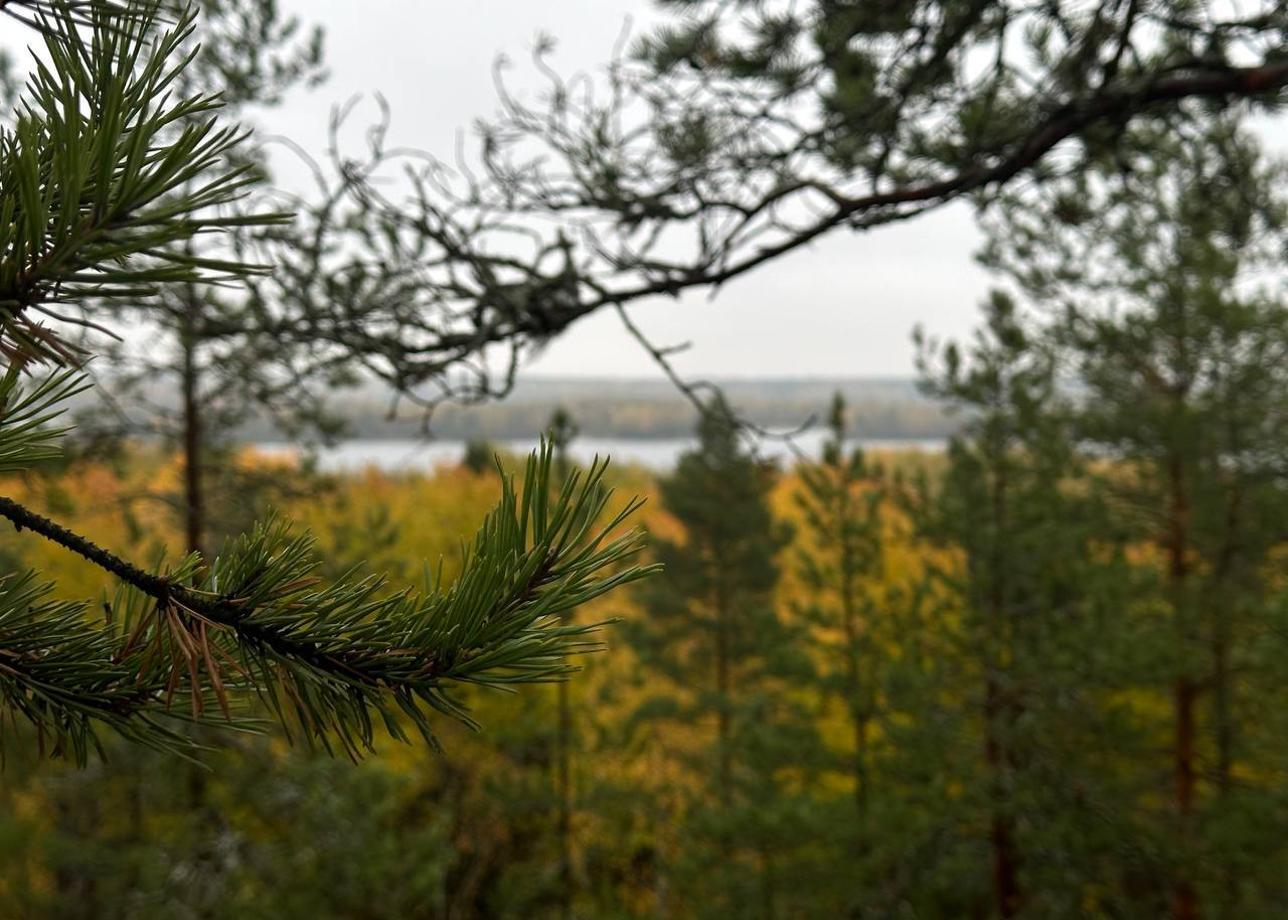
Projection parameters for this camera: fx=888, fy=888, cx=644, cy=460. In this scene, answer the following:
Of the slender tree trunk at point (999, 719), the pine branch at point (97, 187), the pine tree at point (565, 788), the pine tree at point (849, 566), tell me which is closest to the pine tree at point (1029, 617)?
the slender tree trunk at point (999, 719)

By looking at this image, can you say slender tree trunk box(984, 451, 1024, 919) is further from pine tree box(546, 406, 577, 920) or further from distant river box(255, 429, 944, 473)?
pine tree box(546, 406, 577, 920)

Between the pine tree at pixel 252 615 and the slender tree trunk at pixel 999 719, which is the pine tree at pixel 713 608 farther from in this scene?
the pine tree at pixel 252 615

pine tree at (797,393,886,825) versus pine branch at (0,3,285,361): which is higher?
pine branch at (0,3,285,361)

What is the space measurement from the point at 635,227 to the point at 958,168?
92 centimetres

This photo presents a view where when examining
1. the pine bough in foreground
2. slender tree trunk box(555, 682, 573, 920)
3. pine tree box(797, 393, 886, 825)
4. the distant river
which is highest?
the distant river

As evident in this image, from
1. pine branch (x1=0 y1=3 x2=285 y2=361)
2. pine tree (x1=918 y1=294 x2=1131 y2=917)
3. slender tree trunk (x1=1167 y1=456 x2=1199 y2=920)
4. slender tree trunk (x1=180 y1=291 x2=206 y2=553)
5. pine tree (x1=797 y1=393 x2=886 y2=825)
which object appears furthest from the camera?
pine tree (x1=797 y1=393 x2=886 y2=825)

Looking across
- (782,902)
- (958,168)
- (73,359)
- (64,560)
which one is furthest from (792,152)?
(64,560)

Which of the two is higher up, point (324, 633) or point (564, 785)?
point (324, 633)

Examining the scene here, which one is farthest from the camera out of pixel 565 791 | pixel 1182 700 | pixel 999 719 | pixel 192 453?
pixel 565 791

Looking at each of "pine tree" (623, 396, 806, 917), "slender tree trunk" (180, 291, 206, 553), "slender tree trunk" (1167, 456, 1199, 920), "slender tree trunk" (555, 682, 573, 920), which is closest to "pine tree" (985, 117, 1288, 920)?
"slender tree trunk" (1167, 456, 1199, 920)

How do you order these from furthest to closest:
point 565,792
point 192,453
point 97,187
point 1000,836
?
point 565,792, point 1000,836, point 192,453, point 97,187

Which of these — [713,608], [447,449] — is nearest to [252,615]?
[447,449]

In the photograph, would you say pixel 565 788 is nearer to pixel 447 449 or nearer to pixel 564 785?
pixel 564 785

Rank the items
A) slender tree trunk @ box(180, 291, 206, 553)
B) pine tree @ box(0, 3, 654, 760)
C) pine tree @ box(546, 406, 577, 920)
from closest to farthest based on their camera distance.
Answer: pine tree @ box(0, 3, 654, 760) < slender tree trunk @ box(180, 291, 206, 553) < pine tree @ box(546, 406, 577, 920)
